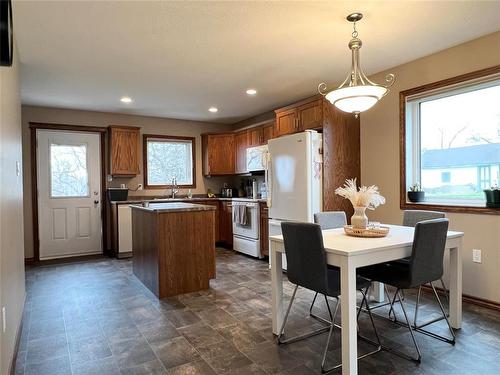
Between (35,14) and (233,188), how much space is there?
4791 millimetres

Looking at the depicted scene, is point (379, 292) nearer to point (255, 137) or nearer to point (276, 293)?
point (276, 293)

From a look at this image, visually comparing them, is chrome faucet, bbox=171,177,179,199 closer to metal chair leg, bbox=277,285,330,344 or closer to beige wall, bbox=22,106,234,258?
beige wall, bbox=22,106,234,258

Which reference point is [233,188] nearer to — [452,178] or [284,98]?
[284,98]

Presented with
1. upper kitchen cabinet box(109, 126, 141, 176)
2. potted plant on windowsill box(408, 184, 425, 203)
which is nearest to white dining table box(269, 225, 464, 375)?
potted plant on windowsill box(408, 184, 425, 203)

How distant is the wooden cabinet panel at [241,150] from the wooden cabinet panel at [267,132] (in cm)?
51

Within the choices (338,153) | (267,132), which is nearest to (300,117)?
(338,153)

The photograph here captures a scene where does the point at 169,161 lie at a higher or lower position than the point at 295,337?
higher

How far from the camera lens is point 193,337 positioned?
251cm

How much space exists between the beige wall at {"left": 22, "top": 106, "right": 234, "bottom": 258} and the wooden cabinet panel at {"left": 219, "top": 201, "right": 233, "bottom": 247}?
0.85 metres

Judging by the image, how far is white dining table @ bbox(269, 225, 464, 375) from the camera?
1876mm

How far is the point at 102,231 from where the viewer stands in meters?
5.66

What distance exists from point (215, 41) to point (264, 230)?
2.86 meters

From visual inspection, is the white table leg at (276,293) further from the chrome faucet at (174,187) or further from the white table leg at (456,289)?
the chrome faucet at (174,187)

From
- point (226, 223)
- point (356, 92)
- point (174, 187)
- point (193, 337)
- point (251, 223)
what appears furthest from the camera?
point (174, 187)
